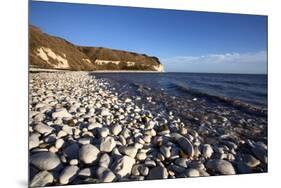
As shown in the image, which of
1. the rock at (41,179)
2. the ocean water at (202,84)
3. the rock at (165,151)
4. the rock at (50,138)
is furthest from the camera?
the ocean water at (202,84)

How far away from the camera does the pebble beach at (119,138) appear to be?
8.00 feet

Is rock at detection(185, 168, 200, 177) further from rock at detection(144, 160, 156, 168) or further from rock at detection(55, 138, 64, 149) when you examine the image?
rock at detection(55, 138, 64, 149)

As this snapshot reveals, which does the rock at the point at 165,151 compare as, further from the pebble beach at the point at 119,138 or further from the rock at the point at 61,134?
the rock at the point at 61,134

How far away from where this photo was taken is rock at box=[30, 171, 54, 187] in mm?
2355

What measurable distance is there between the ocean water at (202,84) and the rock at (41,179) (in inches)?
35.0

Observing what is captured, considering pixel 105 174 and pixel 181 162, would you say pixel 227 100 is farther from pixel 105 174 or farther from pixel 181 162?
pixel 105 174

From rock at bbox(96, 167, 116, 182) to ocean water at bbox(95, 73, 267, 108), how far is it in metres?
0.73

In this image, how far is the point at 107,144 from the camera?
258cm

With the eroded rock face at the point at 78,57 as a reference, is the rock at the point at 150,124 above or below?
below

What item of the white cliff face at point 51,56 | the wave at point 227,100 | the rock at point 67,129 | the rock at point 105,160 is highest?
the white cliff face at point 51,56

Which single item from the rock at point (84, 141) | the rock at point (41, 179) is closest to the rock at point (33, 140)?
the rock at point (41, 179)

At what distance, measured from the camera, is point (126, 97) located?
112 inches

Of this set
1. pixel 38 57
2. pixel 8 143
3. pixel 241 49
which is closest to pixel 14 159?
pixel 8 143

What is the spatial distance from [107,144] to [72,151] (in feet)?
0.90
